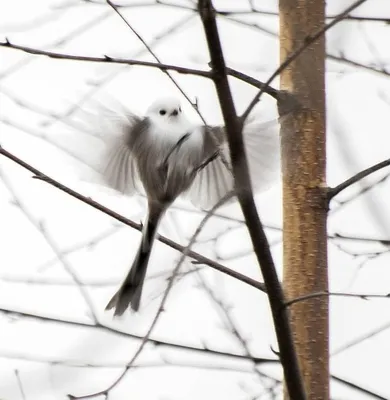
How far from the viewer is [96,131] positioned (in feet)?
5.22

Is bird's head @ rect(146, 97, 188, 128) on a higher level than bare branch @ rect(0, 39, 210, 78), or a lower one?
higher

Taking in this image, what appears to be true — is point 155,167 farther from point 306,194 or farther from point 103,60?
point 103,60

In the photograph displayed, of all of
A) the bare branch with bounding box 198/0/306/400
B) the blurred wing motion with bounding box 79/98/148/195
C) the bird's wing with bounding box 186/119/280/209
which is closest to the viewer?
the bare branch with bounding box 198/0/306/400

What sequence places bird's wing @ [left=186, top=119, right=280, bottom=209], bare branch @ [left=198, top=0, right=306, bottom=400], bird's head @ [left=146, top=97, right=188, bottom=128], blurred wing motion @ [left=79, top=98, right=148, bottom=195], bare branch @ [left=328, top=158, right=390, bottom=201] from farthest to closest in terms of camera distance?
bird's head @ [left=146, top=97, right=188, bottom=128]
blurred wing motion @ [left=79, top=98, right=148, bottom=195]
bird's wing @ [left=186, top=119, right=280, bottom=209]
bare branch @ [left=328, top=158, right=390, bottom=201]
bare branch @ [left=198, top=0, right=306, bottom=400]

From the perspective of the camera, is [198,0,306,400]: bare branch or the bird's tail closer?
[198,0,306,400]: bare branch

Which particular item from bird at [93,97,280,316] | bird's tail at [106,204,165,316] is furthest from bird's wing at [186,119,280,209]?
bird's tail at [106,204,165,316]

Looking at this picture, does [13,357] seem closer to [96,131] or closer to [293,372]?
[96,131]

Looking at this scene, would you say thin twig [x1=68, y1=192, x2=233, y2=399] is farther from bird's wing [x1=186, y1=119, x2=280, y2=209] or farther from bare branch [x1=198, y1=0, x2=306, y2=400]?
bird's wing [x1=186, y1=119, x2=280, y2=209]

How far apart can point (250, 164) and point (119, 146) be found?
1.12ft

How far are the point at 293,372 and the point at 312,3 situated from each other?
2.05 ft

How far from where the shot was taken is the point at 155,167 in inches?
68.1

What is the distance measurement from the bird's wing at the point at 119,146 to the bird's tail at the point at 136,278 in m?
0.11

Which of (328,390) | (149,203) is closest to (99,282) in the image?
(149,203)

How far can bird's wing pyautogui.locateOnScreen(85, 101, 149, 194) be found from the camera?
1.61 m
